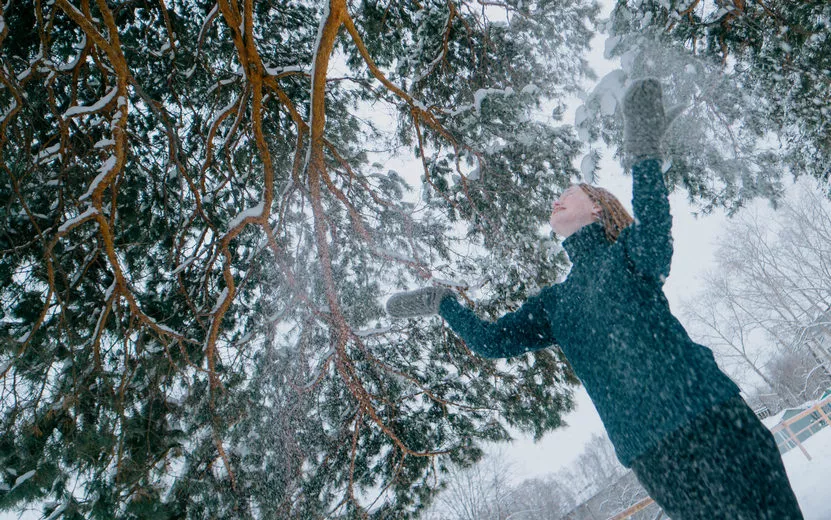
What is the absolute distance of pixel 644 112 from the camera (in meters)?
1.22

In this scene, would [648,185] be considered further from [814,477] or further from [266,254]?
[814,477]

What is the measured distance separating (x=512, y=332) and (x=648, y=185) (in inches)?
28.2

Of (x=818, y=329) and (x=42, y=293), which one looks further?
(x=818, y=329)

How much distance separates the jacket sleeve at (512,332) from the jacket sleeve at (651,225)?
18.0 inches

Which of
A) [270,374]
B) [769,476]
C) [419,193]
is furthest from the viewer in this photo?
[419,193]

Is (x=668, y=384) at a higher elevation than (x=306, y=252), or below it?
below

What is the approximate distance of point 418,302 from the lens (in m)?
1.83

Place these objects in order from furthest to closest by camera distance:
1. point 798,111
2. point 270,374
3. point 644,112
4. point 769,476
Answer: point 270,374, point 798,111, point 644,112, point 769,476

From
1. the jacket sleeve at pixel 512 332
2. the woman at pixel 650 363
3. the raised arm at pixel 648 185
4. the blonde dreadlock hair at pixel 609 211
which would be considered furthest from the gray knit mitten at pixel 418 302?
the raised arm at pixel 648 185

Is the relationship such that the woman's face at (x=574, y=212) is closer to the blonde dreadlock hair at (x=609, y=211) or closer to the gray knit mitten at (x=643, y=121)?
the blonde dreadlock hair at (x=609, y=211)

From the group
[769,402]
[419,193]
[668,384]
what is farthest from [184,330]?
[769,402]

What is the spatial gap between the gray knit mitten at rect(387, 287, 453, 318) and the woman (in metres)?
0.49

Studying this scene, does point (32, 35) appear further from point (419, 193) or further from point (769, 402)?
point (769, 402)

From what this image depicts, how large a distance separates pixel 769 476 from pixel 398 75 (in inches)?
148
